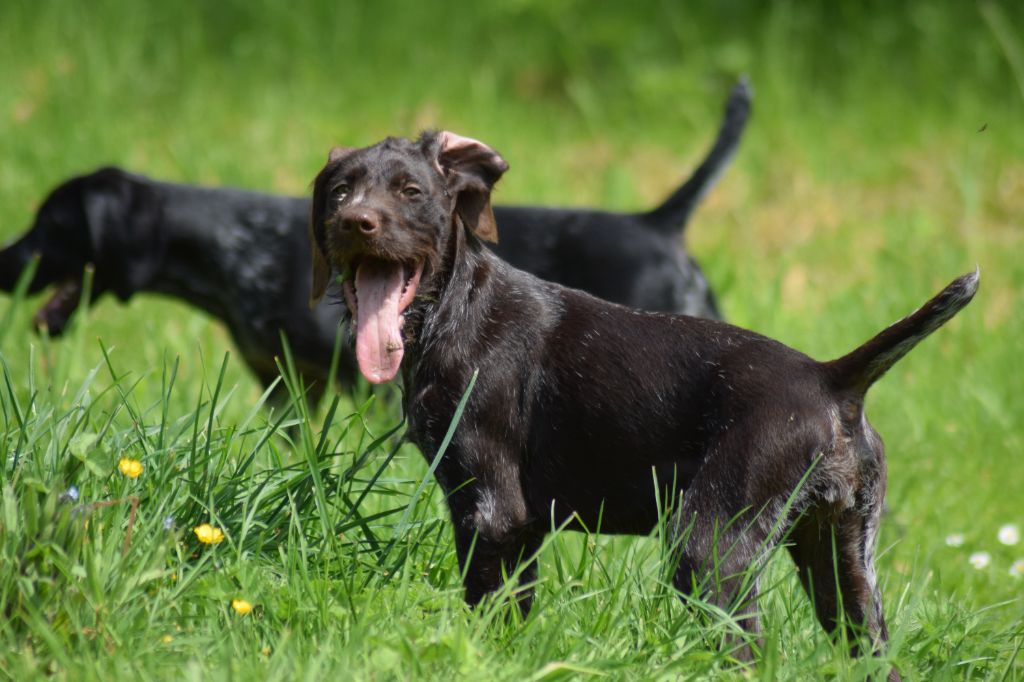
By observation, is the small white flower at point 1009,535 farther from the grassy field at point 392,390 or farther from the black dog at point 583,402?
the black dog at point 583,402

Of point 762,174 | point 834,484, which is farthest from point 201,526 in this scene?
point 762,174

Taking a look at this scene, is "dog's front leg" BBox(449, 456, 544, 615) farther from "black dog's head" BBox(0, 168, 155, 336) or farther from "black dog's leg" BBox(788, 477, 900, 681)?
"black dog's head" BBox(0, 168, 155, 336)

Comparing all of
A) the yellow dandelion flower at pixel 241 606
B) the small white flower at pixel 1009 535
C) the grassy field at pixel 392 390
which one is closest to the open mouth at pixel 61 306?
the grassy field at pixel 392 390

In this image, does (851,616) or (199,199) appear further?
(199,199)

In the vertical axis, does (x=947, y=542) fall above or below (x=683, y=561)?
below

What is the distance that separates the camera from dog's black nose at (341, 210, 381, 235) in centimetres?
298

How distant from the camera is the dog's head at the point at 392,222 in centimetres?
303

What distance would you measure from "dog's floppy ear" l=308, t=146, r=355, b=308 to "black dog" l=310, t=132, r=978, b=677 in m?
0.03

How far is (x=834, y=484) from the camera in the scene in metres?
2.87

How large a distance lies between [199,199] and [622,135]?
4.45 m

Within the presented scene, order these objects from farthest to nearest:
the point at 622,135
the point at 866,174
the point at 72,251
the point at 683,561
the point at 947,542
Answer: the point at 622,135, the point at 866,174, the point at 72,251, the point at 947,542, the point at 683,561

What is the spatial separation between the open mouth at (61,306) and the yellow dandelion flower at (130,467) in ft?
9.79

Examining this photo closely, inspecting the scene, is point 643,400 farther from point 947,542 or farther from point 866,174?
point 866,174

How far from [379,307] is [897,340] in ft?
3.83
